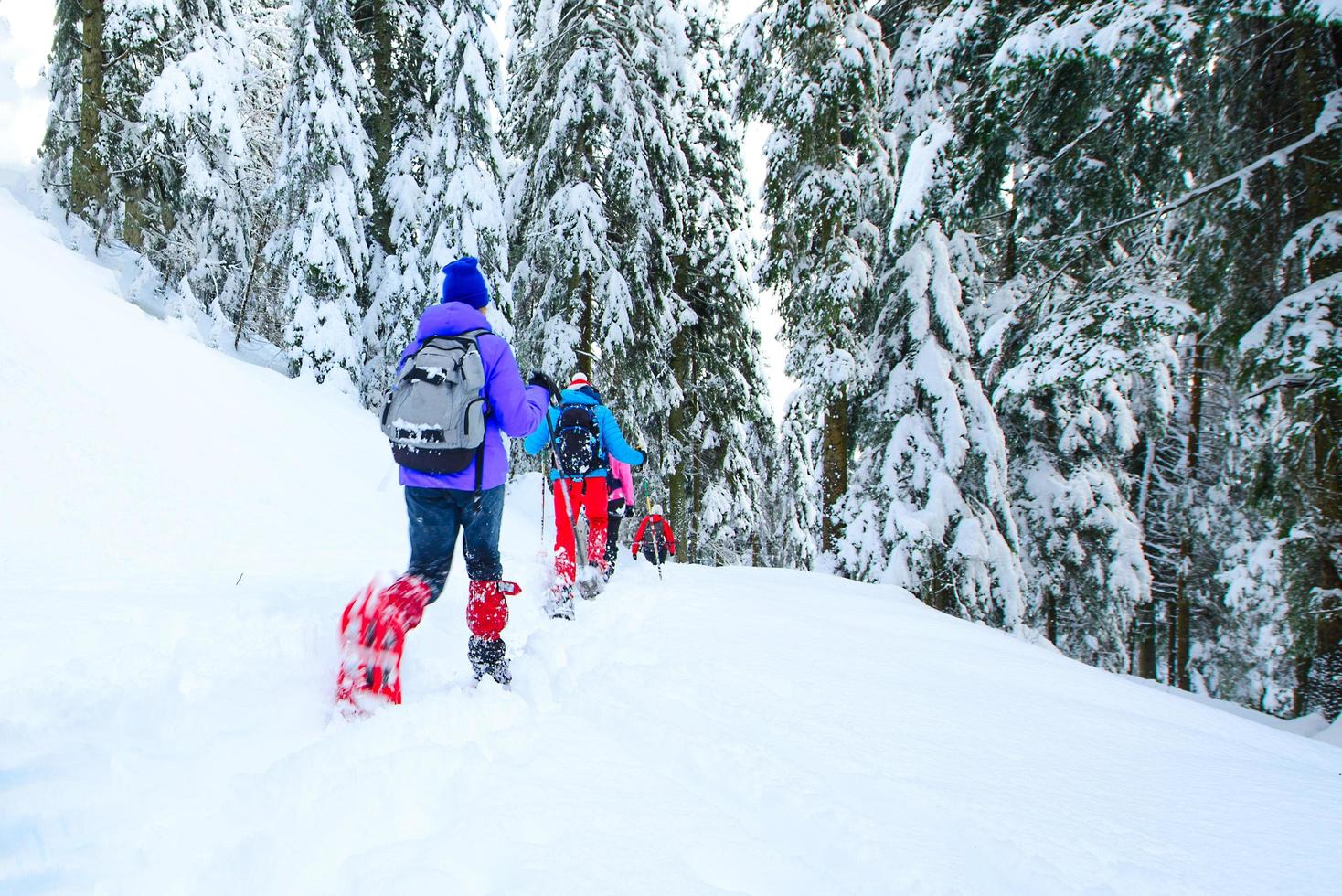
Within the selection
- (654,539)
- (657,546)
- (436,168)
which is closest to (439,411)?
(657,546)

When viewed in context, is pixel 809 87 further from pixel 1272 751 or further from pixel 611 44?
pixel 1272 751

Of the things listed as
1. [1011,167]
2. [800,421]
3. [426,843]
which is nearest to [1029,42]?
[1011,167]

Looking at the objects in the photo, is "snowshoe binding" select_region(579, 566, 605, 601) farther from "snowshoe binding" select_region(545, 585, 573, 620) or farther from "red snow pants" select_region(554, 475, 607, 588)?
"snowshoe binding" select_region(545, 585, 573, 620)

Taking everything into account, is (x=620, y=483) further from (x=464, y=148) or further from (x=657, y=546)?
(x=464, y=148)

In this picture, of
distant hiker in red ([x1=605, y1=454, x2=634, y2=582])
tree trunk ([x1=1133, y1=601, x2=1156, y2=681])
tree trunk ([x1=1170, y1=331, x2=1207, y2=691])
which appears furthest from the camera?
tree trunk ([x1=1133, y1=601, x2=1156, y2=681])

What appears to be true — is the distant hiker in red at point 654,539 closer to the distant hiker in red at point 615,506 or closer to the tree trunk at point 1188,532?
the distant hiker in red at point 615,506

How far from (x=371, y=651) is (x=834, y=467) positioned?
8437 mm

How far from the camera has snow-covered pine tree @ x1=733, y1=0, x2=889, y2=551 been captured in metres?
8.99

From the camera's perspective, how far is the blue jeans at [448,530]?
2992 millimetres

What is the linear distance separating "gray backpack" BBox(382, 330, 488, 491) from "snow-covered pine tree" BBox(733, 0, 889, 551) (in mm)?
7242

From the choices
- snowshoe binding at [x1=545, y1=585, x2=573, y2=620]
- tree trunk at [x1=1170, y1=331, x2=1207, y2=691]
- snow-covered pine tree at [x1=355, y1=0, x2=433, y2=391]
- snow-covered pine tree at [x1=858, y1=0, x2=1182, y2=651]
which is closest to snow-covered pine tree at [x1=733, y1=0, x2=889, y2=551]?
snow-covered pine tree at [x1=858, y1=0, x2=1182, y2=651]

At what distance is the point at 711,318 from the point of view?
47.3 feet

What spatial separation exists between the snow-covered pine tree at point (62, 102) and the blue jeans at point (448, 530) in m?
13.8

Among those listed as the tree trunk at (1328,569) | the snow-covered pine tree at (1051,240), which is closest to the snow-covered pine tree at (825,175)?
the snow-covered pine tree at (1051,240)
